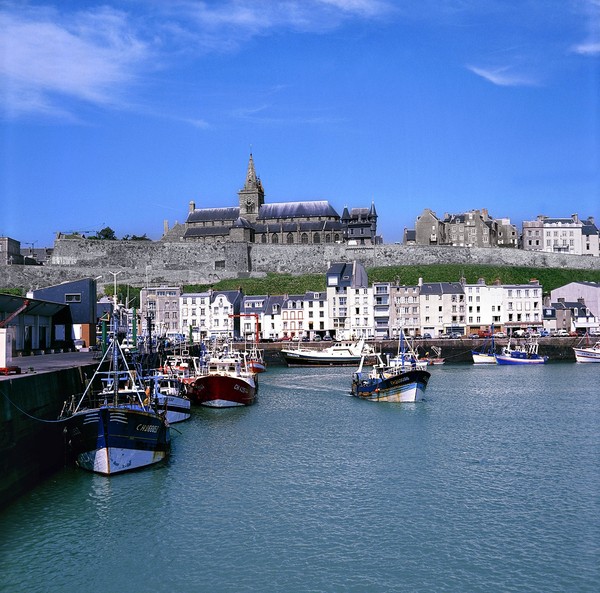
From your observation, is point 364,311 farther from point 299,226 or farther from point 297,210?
point 297,210

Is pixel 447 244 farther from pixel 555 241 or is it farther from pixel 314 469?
pixel 314 469

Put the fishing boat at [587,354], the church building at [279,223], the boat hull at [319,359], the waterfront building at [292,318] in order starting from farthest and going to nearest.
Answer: the church building at [279,223]
the waterfront building at [292,318]
the boat hull at [319,359]
the fishing boat at [587,354]

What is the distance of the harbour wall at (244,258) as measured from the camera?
337 feet

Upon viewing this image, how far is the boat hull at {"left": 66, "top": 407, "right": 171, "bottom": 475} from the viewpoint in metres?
22.1

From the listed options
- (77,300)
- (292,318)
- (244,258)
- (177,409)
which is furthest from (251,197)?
(177,409)

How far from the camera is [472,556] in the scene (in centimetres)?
1616

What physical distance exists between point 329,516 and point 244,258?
284 feet

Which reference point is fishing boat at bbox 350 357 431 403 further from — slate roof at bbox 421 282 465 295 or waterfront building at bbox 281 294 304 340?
slate roof at bbox 421 282 465 295

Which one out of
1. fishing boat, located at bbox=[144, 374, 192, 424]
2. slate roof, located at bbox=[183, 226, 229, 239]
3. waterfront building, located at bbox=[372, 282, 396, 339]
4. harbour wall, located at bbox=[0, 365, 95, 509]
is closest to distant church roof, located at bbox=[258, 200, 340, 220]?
slate roof, located at bbox=[183, 226, 229, 239]

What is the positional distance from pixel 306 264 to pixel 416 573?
9024 centimetres

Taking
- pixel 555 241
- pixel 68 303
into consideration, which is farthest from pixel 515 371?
Result: pixel 555 241

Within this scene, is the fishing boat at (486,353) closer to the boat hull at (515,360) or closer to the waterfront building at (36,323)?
the boat hull at (515,360)

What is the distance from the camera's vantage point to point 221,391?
3825 centimetres

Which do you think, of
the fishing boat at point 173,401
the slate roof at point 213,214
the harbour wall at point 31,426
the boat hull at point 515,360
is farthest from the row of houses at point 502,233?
the harbour wall at point 31,426
